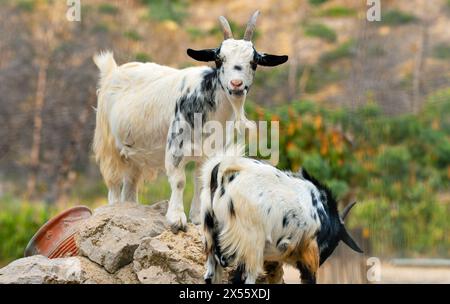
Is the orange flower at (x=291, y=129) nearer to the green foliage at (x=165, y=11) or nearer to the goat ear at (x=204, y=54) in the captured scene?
the goat ear at (x=204, y=54)

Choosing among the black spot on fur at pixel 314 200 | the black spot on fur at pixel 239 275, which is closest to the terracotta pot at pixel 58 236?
the black spot on fur at pixel 239 275

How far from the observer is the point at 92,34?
1717 cm

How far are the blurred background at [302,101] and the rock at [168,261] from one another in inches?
180

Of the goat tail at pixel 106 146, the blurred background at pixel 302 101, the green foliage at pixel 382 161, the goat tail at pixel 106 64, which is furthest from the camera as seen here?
the blurred background at pixel 302 101

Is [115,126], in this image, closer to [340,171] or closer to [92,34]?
[340,171]

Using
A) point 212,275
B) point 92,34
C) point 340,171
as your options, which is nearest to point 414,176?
point 340,171

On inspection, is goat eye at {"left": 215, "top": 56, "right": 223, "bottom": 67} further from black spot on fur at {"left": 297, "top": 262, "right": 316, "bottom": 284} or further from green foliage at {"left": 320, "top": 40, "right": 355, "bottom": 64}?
green foliage at {"left": 320, "top": 40, "right": 355, "bottom": 64}

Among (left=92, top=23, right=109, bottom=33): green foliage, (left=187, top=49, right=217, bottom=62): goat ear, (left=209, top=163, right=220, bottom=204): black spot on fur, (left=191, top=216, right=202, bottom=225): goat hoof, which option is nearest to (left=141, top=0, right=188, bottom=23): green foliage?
(left=92, top=23, right=109, bottom=33): green foliage

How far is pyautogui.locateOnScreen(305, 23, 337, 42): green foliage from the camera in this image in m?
19.9

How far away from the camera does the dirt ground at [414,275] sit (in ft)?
32.7

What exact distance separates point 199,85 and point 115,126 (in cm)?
76

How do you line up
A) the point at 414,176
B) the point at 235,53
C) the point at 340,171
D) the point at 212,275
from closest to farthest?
the point at 212,275
the point at 235,53
the point at 340,171
the point at 414,176

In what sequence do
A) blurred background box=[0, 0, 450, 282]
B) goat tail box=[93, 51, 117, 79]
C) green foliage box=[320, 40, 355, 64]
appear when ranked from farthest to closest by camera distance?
green foliage box=[320, 40, 355, 64], blurred background box=[0, 0, 450, 282], goat tail box=[93, 51, 117, 79]

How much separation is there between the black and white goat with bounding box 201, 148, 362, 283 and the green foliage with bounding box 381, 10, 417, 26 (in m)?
15.2
